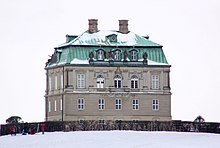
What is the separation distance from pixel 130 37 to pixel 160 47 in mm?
3889

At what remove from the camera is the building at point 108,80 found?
507ft

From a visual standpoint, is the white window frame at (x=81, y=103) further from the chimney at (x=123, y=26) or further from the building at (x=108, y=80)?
the chimney at (x=123, y=26)

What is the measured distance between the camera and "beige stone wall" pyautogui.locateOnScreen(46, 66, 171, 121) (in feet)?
506

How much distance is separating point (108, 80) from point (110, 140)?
52.5m

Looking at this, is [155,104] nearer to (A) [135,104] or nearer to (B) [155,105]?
(B) [155,105]

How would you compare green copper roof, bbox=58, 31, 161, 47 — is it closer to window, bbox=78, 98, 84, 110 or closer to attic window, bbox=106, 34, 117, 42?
attic window, bbox=106, 34, 117, 42

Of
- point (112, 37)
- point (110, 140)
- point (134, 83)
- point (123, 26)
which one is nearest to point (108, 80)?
point (134, 83)

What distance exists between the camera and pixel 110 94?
15612 cm

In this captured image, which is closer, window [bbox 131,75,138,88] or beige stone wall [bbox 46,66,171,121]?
beige stone wall [bbox 46,66,171,121]

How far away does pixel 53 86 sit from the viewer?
158m

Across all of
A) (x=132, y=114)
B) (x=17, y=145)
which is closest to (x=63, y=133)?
(x=17, y=145)

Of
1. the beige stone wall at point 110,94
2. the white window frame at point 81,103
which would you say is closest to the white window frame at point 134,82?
the beige stone wall at point 110,94

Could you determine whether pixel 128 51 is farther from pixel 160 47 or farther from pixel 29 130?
pixel 29 130

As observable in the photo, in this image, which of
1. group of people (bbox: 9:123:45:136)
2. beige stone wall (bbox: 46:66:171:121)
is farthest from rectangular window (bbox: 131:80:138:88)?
group of people (bbox: 9:123:45:136)
